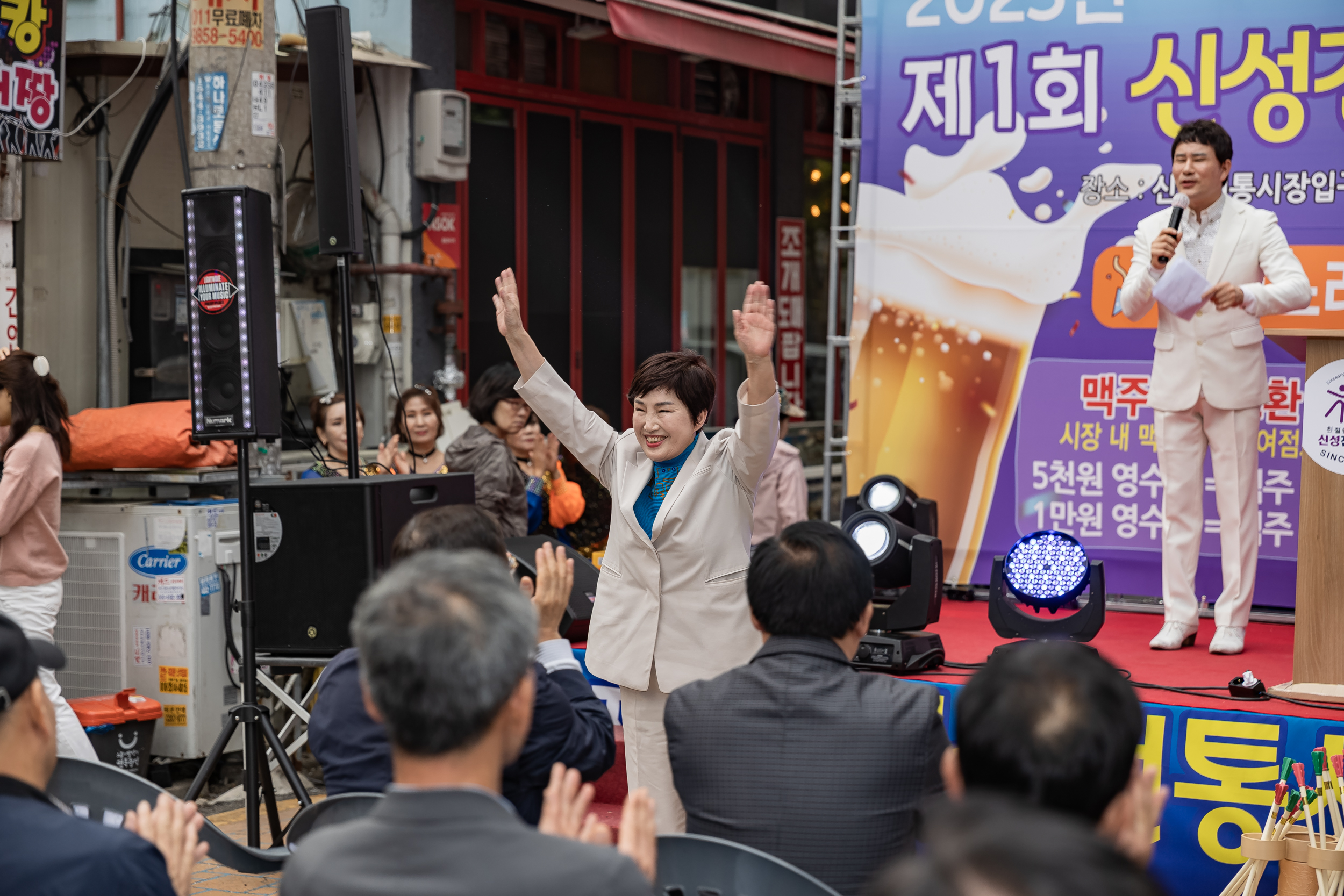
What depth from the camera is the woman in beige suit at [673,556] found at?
3.38 meters

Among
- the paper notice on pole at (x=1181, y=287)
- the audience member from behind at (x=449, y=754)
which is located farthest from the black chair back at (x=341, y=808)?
the paper notice on pole at (x=1181, y=287)

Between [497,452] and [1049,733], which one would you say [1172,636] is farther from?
[1049,733]

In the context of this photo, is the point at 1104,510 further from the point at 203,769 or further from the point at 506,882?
the point at 506,882

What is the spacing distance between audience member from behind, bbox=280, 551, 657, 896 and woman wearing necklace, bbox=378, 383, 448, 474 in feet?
13.9

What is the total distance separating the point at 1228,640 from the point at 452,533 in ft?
10.5

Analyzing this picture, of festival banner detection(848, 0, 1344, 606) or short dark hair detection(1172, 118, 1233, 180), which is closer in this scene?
short dark hair detection(1172, 118, 1233, 180)

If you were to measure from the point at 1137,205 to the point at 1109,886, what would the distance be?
5156mm

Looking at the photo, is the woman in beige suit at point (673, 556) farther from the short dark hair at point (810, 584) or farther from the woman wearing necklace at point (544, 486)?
the woman wearing necklace at point (544, 486)

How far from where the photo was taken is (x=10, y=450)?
4762mm

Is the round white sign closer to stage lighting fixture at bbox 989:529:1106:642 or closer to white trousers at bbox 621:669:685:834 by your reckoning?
stage lighting fixture at bbox 989:529:1106:642

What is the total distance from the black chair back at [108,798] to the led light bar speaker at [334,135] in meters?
2.46

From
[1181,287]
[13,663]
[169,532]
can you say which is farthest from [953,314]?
[13,663]

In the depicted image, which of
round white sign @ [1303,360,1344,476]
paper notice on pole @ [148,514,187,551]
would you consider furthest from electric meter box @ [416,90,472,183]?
round white sign @ [1303,360,1344,476]

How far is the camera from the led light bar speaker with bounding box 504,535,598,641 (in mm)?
5102
